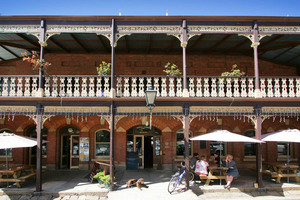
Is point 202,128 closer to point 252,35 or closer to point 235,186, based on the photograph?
point 235,186

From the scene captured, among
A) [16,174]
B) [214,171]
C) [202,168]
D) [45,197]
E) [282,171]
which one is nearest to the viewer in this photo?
[45,197]

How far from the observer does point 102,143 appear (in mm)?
13844

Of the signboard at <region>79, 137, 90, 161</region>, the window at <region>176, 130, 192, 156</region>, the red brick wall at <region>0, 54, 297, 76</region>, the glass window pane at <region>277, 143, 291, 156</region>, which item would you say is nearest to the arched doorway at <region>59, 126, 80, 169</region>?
the signboard at <region>79, 137, 90, 161</region>

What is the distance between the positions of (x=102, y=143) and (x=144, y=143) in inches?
93.6

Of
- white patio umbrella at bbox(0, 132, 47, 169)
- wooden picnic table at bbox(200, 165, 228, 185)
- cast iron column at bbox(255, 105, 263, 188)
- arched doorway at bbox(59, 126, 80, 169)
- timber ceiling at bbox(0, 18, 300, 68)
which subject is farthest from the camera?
arched doorway at bbox(59, 126, 80, 169)

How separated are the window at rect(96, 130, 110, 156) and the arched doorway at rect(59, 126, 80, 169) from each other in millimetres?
1159

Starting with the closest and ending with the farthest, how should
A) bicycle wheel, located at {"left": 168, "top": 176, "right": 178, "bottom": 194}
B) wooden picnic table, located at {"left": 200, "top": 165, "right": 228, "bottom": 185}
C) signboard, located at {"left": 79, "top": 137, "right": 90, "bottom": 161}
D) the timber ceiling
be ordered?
1. bicycle wheel, located at {"left": 168, "top": 176, "right": 178, "bottom": 194}
2. wooden picnic table, located at {"left": 200, "top": 165, "right": 228, "bottom": 185}
3. the timber ceiling
4. signboard, located at {"left": 79, "top": 137, "right": 90, "bottom": 161}

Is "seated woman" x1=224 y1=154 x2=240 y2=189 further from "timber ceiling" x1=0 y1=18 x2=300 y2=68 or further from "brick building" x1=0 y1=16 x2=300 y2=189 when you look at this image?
"timber ceiling" x1=0 y1=18 x2=300 y2=68

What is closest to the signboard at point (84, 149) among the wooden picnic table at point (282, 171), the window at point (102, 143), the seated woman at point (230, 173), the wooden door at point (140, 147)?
the window at point (102, 143)

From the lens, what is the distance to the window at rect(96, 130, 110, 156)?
13820 mm

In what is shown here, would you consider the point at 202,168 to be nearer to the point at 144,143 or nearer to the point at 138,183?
the point at 138,183

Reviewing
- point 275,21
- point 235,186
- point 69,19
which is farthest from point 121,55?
point 235,186

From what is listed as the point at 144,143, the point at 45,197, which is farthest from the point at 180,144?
the point at 45,197

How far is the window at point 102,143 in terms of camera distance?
13820 mm
